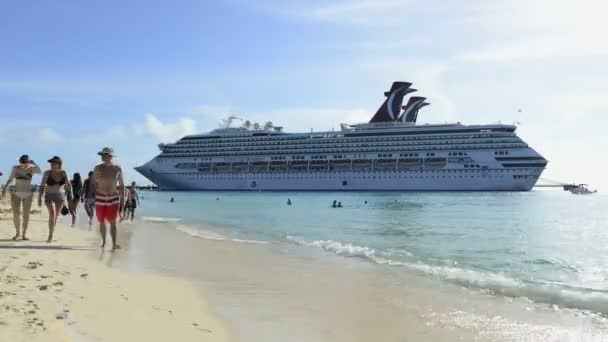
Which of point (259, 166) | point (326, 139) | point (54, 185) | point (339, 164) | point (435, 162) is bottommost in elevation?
point (54, 185)

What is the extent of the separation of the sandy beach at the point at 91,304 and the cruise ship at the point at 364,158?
66556 millimetres

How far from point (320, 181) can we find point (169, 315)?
71.1 m

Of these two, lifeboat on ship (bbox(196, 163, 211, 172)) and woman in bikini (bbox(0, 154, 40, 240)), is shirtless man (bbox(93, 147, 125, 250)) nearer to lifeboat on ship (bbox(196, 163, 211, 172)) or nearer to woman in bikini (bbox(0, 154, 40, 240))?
woman in bikini (bbox(0, 154, 40, 240))

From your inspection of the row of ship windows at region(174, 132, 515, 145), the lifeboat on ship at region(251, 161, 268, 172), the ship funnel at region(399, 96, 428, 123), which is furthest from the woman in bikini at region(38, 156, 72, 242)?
the ship funnel at region(399, 96, 428, 123)

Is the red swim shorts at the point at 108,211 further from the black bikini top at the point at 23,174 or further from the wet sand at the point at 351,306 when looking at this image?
the black bikini top at the point at 23,174

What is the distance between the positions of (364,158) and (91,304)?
233ft

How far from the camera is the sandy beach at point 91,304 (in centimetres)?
360

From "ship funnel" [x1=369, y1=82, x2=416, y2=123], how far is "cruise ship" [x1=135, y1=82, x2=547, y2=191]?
0.17 meters

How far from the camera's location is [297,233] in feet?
59.3

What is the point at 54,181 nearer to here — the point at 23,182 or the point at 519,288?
the point at 23,182

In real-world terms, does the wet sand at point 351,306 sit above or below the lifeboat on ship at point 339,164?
below

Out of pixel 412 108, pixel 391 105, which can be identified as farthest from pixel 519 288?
pixel 412 108

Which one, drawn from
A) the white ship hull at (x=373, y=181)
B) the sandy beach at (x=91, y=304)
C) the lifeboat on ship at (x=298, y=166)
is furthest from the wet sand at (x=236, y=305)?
the lifeboat on ship at (x=298, y=166)

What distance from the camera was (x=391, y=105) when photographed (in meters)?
85.3
